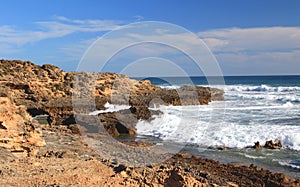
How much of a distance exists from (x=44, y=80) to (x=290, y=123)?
62.0ft

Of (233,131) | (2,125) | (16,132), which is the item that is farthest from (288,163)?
(2,125)

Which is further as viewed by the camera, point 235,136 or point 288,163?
point 235,136

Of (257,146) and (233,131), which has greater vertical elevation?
(233,131)

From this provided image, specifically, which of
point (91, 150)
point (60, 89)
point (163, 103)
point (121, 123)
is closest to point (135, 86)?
point (163, 103)

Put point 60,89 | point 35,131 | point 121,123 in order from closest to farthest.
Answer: point 35,131 → point 121,123 → point 60,89

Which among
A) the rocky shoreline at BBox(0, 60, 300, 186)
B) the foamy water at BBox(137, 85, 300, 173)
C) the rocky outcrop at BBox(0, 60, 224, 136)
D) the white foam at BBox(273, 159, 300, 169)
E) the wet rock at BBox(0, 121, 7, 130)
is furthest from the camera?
the rocky outcrop at BBox(0, 60, 224, 136)

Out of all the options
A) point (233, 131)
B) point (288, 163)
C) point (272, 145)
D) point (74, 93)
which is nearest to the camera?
point (288, 163)

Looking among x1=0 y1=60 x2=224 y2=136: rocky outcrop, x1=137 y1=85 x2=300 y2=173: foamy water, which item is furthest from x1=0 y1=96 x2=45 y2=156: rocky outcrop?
x1=0 y1=60 x2=224 y2=136: rocky outcrop

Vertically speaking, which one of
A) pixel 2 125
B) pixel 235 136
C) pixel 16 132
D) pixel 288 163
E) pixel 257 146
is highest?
pixel 2 125

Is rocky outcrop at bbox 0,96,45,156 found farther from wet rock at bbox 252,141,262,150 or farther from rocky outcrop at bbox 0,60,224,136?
wet rock at bbox 252,141,262,150

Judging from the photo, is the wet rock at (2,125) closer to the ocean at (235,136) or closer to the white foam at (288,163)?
the ocean at (235,136)

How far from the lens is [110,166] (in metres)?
7.55

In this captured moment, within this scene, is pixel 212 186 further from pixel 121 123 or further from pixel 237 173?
pixel 121 123

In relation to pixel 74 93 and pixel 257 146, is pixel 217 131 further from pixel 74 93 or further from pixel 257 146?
pixel 74 93
